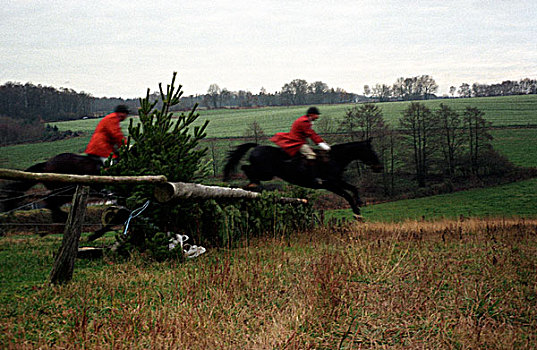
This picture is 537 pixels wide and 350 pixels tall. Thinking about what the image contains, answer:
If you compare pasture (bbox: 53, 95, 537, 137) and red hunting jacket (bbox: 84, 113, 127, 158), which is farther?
pasture (bbox: 53, 95, 537, 137)

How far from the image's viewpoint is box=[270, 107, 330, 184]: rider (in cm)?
991

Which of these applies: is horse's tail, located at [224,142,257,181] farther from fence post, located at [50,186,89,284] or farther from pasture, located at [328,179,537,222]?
pasture, located at [328,179,537,222]

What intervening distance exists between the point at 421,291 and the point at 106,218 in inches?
186

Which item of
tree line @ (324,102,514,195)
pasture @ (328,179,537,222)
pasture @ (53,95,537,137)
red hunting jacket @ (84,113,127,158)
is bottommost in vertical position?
pasture @ (328,179,537,222)

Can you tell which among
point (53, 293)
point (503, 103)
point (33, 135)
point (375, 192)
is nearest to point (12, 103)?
point (33, 135)

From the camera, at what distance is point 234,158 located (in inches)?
433

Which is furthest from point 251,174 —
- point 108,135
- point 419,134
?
point 419,134

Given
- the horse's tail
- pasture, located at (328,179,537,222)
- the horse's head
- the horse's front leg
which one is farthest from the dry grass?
pasture, located at (328,179,537,222)

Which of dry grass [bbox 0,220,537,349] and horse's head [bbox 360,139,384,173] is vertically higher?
horse's head [bbox 360,139,384,173]

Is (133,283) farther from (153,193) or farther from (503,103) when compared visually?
(503,103)

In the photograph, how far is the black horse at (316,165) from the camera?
10.1m

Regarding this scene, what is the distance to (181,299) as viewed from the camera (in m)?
4.29

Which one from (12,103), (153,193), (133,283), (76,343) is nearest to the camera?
A: (76,343)

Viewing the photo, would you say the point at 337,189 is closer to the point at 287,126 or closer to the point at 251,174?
the point at 251,174
